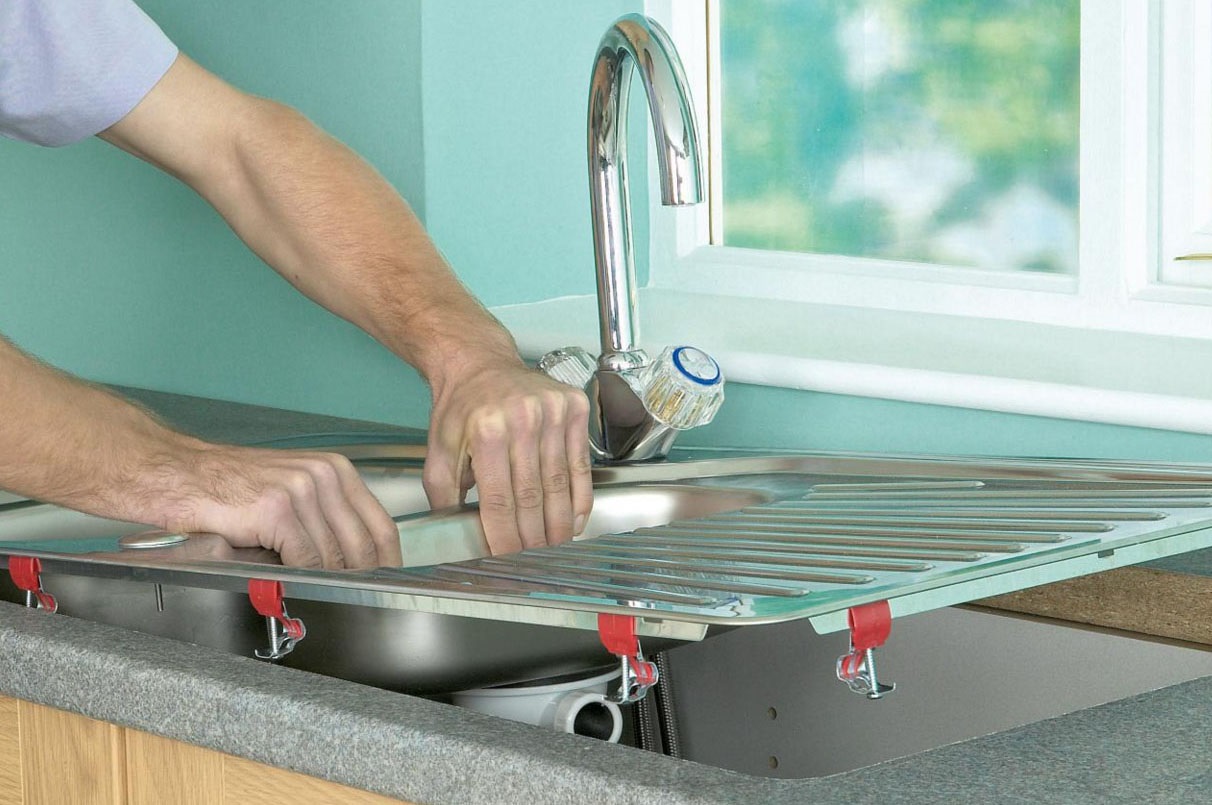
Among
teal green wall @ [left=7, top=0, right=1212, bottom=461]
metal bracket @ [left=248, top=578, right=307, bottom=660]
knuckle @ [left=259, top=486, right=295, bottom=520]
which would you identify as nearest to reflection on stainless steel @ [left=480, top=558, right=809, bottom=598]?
metal bracket @ [left=248, top=578, right=307, bottom=660]

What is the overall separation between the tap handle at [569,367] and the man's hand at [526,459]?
111 millimetres

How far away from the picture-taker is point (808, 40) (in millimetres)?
1510

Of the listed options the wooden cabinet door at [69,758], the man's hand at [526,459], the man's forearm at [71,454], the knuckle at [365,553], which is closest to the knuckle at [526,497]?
the man's hand at [526,459]

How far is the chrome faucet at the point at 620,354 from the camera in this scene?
3.95ft

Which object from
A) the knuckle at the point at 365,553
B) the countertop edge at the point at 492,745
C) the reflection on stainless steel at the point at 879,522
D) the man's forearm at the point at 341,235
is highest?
the man's forearm at the point at 341,235

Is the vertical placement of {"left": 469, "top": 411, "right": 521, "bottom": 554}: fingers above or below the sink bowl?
above

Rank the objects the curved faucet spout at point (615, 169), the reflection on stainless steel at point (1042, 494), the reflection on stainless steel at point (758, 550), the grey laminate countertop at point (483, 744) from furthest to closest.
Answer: the curved faucet spout at point (615, 169) → the reflection on stainless steel at point (1042, 494) → the reflection on stainless steel at point (758, 550) → the grey laminate countertop at point (483, 744)

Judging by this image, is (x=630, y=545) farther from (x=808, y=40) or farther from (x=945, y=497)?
(x=808, y=40)

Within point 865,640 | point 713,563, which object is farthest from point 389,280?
point 865,640

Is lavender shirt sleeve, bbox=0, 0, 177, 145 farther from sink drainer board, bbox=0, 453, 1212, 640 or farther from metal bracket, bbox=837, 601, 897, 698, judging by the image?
metal bracket, bbox=837, 601, 897, 698

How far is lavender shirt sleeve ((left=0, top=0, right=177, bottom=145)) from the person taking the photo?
53.1 inches

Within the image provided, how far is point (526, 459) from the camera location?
3.63 feet

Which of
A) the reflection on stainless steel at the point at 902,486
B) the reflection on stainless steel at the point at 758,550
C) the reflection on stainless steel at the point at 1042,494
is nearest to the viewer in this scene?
the reflection on stainless steel at the point at 758,550

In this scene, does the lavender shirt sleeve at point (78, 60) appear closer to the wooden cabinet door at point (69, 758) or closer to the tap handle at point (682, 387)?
the tap handle at point (682, 387)
